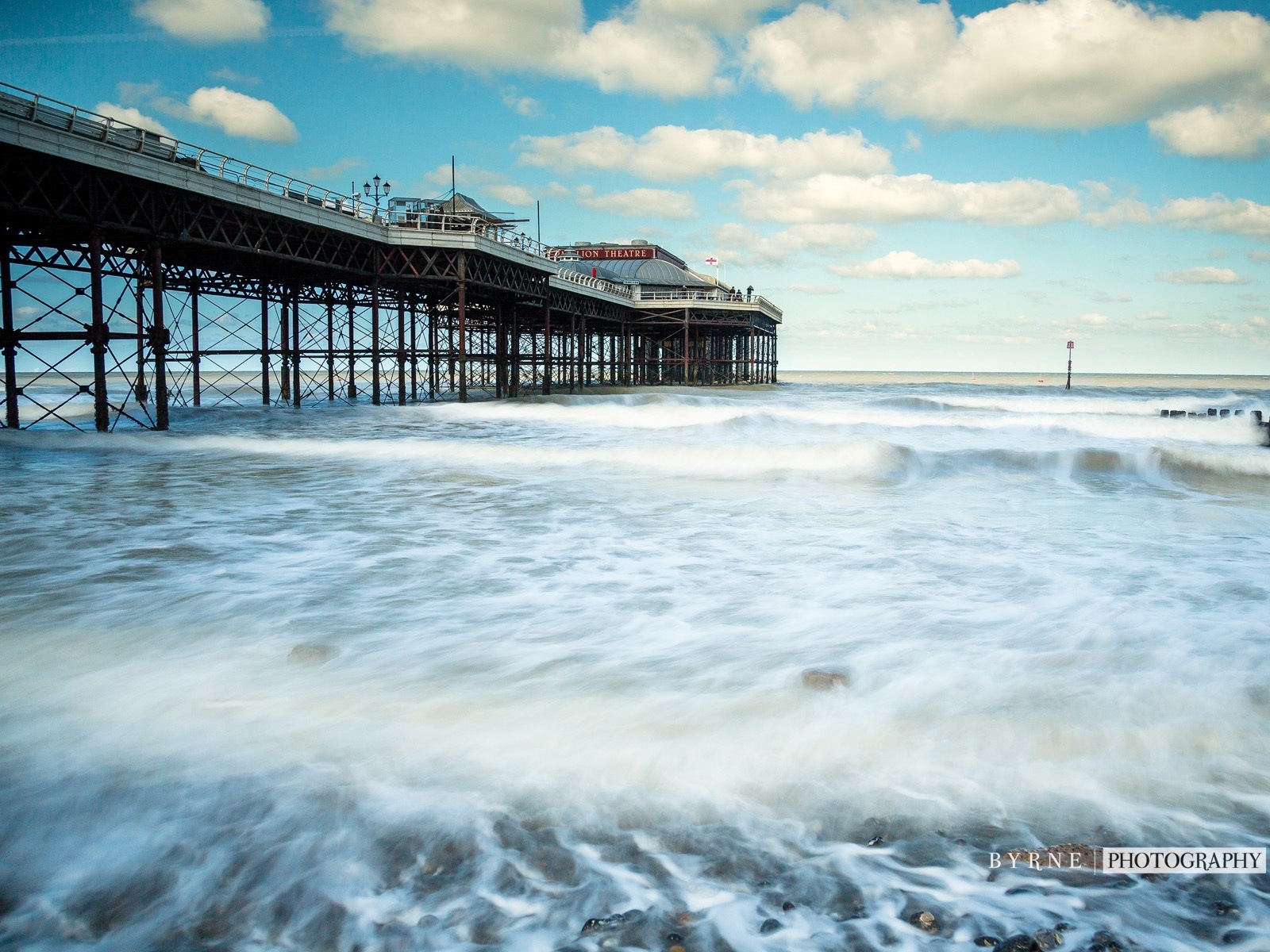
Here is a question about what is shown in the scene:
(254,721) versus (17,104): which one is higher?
(17,104)

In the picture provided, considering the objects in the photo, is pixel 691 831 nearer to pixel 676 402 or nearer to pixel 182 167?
pixel 182 167

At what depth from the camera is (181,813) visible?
3.56m

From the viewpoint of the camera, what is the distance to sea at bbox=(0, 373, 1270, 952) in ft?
9.77

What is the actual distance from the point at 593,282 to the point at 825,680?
4708 centimetres

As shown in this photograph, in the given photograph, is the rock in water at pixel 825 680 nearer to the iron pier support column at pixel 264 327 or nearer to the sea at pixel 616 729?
the sea at pixel 616 729

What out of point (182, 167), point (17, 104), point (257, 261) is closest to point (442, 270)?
point (257, 261)

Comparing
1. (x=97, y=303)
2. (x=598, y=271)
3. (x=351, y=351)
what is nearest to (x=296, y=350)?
(x=351, y=351)

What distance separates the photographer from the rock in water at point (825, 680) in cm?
512

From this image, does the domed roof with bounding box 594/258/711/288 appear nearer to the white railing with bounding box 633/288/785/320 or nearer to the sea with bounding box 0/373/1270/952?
the white railing with bounding box 633/288/785/320

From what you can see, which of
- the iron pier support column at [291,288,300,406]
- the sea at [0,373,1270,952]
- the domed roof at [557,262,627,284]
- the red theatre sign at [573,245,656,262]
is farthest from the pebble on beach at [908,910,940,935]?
the red theatre sign at [573,245,656,262]

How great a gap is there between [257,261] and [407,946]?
3156cm

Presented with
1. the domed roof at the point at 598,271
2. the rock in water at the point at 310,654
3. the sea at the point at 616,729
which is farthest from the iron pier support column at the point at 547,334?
the rock in water at the point at 310,654

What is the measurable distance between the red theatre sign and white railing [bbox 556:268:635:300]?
1698cm

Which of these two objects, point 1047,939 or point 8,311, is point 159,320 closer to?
point 8,311
